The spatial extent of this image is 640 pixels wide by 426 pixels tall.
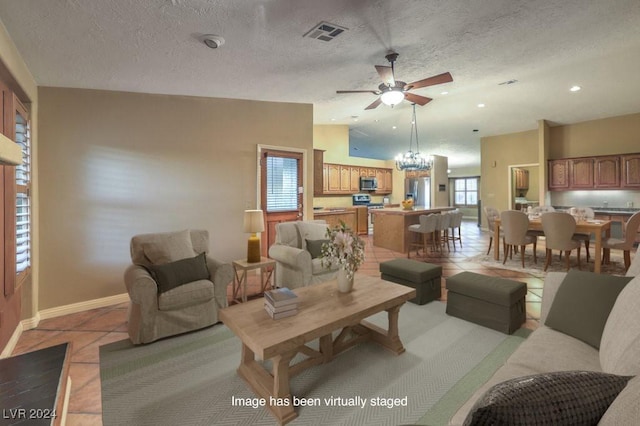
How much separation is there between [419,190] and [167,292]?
9358mm

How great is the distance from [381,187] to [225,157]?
21.9 ft

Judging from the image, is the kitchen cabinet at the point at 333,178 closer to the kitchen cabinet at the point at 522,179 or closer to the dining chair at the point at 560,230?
the dining chair at the point at 560,230

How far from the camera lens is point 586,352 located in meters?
1.49

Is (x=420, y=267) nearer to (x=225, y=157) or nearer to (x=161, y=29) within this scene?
(x=225, y=157)

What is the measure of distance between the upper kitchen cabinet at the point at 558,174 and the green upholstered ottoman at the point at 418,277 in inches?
251

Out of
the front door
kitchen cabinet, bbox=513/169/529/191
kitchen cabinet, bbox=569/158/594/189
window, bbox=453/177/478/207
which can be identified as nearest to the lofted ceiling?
the front door

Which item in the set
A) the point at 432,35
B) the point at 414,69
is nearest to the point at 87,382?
the point at 432,35

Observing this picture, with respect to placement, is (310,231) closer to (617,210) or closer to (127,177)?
(127,177)

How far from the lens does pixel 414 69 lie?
3.63m

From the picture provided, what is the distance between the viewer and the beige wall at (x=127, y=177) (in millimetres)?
3160

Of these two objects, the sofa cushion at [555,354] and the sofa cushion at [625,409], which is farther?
the sofa cushion at [555,354]

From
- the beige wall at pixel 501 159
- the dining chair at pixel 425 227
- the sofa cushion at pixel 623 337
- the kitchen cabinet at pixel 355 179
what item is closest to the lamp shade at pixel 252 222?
the sofa cushion at pixel 623 337

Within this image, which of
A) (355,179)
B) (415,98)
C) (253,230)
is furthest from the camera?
(355,179)

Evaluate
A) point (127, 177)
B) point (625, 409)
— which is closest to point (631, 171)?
point (625, 409)
